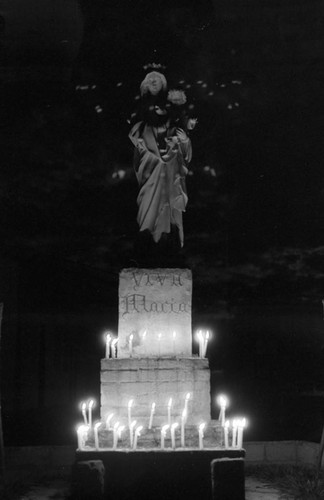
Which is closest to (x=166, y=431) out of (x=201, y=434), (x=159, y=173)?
(x=201, y=434)

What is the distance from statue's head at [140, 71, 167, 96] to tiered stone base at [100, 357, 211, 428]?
4.04m

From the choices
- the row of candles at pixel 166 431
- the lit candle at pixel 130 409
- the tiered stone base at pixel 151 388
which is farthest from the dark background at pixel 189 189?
the row of candles at pixel 166 431

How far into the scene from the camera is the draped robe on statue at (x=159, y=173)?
9.15m

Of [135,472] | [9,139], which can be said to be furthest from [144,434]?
[9,139]

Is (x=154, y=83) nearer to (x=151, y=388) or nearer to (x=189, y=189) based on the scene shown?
(x=151, y=388)

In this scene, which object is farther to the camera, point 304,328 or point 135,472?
point 304,328

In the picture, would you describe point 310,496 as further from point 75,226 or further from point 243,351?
point 75,226

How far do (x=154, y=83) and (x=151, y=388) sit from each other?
4.51 meters

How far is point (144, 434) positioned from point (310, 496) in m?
2.20

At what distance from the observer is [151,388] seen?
8250 mm

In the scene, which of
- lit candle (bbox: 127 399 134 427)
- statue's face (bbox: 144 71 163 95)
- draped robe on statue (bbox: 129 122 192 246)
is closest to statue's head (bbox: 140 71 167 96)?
statue's face (bbox: 144 71 163 95)

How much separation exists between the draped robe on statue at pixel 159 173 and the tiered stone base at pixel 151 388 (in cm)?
200

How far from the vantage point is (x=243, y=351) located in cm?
1468

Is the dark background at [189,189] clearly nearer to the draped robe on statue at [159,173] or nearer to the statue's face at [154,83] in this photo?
the statue's face at [154,83]
